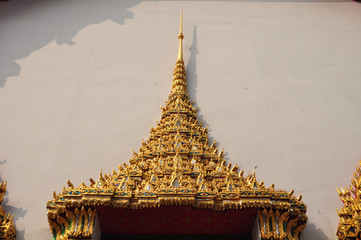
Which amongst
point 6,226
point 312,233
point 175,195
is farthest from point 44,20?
point 312,233

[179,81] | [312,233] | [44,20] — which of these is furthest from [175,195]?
[44,20]

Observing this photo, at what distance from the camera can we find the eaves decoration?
322 cm

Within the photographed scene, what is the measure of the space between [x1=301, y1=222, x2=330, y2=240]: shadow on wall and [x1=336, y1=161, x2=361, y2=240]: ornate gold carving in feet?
0.44

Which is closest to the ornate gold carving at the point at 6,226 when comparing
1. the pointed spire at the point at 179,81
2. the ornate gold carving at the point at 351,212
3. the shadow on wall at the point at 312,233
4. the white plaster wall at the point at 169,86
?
the white plaster wall at the point at 169,86

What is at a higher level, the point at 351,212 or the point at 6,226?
the point at 351,212

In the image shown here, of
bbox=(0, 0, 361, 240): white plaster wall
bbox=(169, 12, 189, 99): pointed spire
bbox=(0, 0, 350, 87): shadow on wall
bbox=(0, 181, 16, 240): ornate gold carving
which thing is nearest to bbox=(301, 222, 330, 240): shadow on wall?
bbox=(0, 0, 361, 240): white plaster wall

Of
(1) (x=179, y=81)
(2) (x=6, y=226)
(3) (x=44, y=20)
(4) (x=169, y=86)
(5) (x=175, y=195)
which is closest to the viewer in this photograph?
(5) (x=175, y=195)

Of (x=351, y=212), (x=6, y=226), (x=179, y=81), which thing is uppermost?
(x=179, y=81)

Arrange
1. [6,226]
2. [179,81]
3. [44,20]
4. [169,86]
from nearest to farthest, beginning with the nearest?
[6,226] → [179,81] → [169,86] → [44,20]

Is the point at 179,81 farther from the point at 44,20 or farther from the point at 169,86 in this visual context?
the point at 44,20

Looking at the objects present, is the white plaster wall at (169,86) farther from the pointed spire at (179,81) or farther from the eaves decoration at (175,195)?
the eaves decoration at (175,195)

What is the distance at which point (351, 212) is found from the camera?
3.53 m

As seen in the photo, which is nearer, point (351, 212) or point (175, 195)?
point (175, 195)

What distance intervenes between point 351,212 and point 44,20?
490 centimetres
